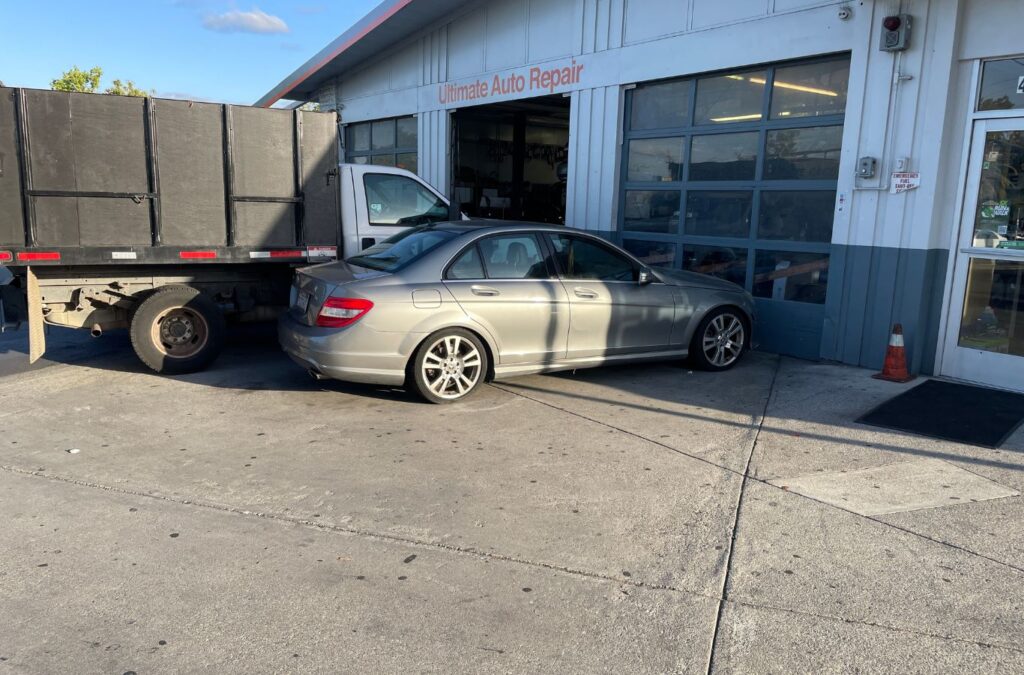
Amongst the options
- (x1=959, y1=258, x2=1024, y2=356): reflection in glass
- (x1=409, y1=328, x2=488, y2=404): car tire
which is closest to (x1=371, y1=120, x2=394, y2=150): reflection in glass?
(x1=409, y1=328, x2=488, y2=404): car tire

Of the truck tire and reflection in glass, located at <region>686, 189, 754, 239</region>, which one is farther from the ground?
reflection in glass, located at <region>686, 189, 754, 239</region>

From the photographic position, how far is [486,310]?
6.80 m

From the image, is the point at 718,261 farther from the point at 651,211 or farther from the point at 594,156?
the point at 594,156

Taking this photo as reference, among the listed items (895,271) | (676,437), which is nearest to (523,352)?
(676,437)

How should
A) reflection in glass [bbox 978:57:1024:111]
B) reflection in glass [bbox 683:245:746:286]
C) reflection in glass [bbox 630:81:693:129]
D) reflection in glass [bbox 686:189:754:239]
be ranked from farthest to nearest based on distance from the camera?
reflection in glass [bbox 630:81:693:129]
reflection in glass [bbox 683:245:746:286]
reflection in glass [bbox 686:189:754:239]
reflection in glass [bbox 978:57:1024:111]

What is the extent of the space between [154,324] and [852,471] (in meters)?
Answer: 6.25

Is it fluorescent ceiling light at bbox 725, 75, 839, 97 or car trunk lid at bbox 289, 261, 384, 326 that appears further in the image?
fluorescent ceiling light at bbox 725, 75, 839, 97

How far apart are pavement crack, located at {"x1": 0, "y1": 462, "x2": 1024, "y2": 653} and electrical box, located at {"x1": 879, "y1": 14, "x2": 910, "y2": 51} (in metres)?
6.40

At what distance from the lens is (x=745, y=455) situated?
572cm

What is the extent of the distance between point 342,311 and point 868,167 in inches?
219

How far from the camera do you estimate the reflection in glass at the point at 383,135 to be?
54.0 feet

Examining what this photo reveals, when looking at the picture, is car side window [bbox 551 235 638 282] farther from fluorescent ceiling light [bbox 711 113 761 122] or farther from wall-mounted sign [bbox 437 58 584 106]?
wall-mounted sign [bbox 437 58 584 106]

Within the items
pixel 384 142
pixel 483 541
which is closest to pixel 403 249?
pixel 483 541

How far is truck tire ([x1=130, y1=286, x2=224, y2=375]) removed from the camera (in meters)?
7.49
